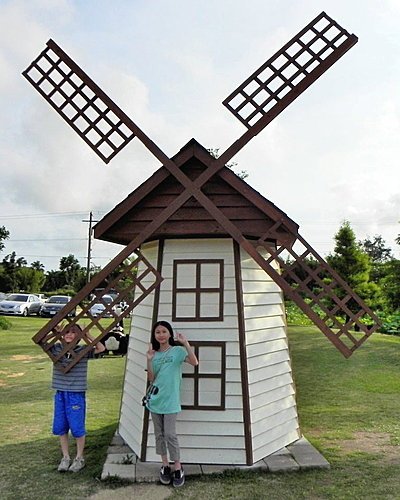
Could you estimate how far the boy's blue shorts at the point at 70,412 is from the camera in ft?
16.7

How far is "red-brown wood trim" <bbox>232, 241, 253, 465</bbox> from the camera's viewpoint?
17.4 feet

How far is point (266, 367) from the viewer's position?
5738 mm

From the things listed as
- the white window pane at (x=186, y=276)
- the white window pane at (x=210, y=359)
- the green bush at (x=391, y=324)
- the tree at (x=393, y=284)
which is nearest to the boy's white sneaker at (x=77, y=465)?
the white window pane at (x=210, y=359)

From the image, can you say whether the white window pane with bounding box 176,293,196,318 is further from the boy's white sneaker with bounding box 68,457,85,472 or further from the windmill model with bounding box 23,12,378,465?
the boy's white sneaker with bounding box 68,457,85,472

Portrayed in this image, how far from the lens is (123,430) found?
609 centimetres

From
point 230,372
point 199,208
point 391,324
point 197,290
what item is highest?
point 199,208

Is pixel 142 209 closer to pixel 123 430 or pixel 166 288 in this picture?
pixel 166 288

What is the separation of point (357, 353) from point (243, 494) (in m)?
10.9

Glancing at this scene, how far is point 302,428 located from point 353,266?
643 inches

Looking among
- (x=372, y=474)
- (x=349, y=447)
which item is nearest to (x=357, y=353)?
(x=349, y=447)

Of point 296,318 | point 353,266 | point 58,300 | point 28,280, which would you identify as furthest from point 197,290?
point 28,280

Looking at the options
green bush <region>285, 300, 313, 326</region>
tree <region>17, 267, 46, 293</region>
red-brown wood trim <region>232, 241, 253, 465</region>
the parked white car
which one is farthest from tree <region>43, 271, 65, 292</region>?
red-brown wood trim <region>232, 241, 253, 465</region>

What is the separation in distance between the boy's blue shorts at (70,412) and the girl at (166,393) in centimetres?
76

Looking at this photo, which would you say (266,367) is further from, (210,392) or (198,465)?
(198,465)
